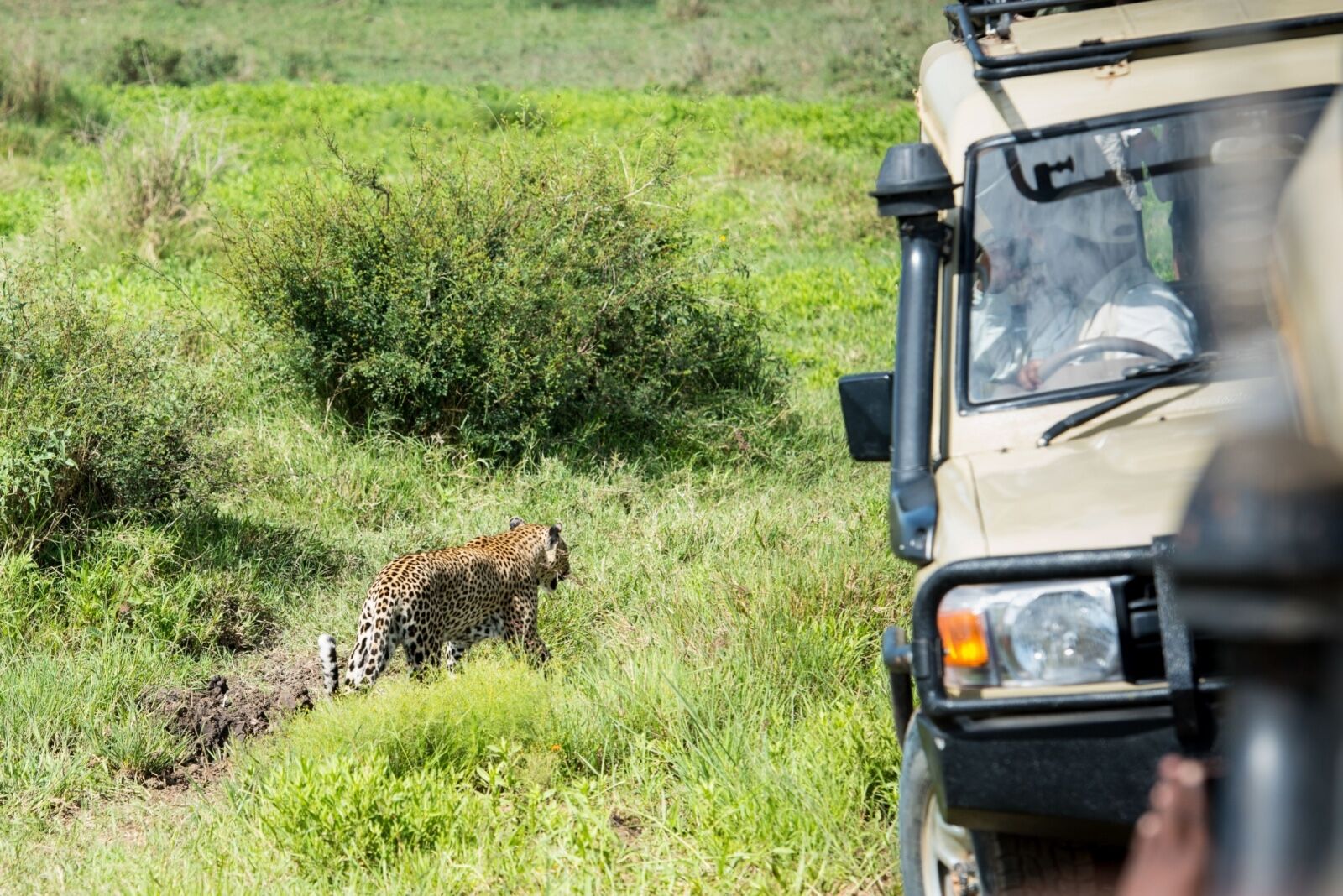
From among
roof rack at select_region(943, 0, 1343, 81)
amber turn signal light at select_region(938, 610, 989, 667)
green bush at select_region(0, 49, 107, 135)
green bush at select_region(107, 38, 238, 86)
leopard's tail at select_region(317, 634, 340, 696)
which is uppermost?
green bush at select_region(107, 38, 238, 86)

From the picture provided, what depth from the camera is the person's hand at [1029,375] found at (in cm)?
338

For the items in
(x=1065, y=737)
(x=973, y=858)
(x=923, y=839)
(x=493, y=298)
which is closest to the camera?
(x=1065, y=737)

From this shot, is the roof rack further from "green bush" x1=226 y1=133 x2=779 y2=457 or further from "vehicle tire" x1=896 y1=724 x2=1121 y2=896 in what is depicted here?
"green bush" x1=226 y1=133 x2=779 y2=457

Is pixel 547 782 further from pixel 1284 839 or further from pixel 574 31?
pixel 574 31

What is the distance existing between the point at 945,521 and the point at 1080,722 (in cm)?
55

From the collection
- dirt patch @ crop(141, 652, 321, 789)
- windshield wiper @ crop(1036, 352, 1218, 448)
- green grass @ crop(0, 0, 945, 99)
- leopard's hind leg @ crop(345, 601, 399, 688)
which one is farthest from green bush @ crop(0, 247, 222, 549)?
green grass @ crop(0, 0, 945, 99)

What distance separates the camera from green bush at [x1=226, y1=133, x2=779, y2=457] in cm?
794

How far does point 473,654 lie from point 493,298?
244cm

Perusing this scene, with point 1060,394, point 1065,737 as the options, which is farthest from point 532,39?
point 1065,737

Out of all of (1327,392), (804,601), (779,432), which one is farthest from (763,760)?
(779,432)

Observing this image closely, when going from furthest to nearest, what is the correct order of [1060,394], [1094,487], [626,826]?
[626,826] → [1060,394] → [1094,487]

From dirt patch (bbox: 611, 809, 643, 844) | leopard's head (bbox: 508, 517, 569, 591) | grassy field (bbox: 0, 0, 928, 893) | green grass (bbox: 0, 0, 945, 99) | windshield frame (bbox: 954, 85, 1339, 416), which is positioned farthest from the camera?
green grass (bbox: 0, 0, 945, 99)

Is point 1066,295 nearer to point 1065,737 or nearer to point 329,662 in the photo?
point 1065,737

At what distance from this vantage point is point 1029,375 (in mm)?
3398
